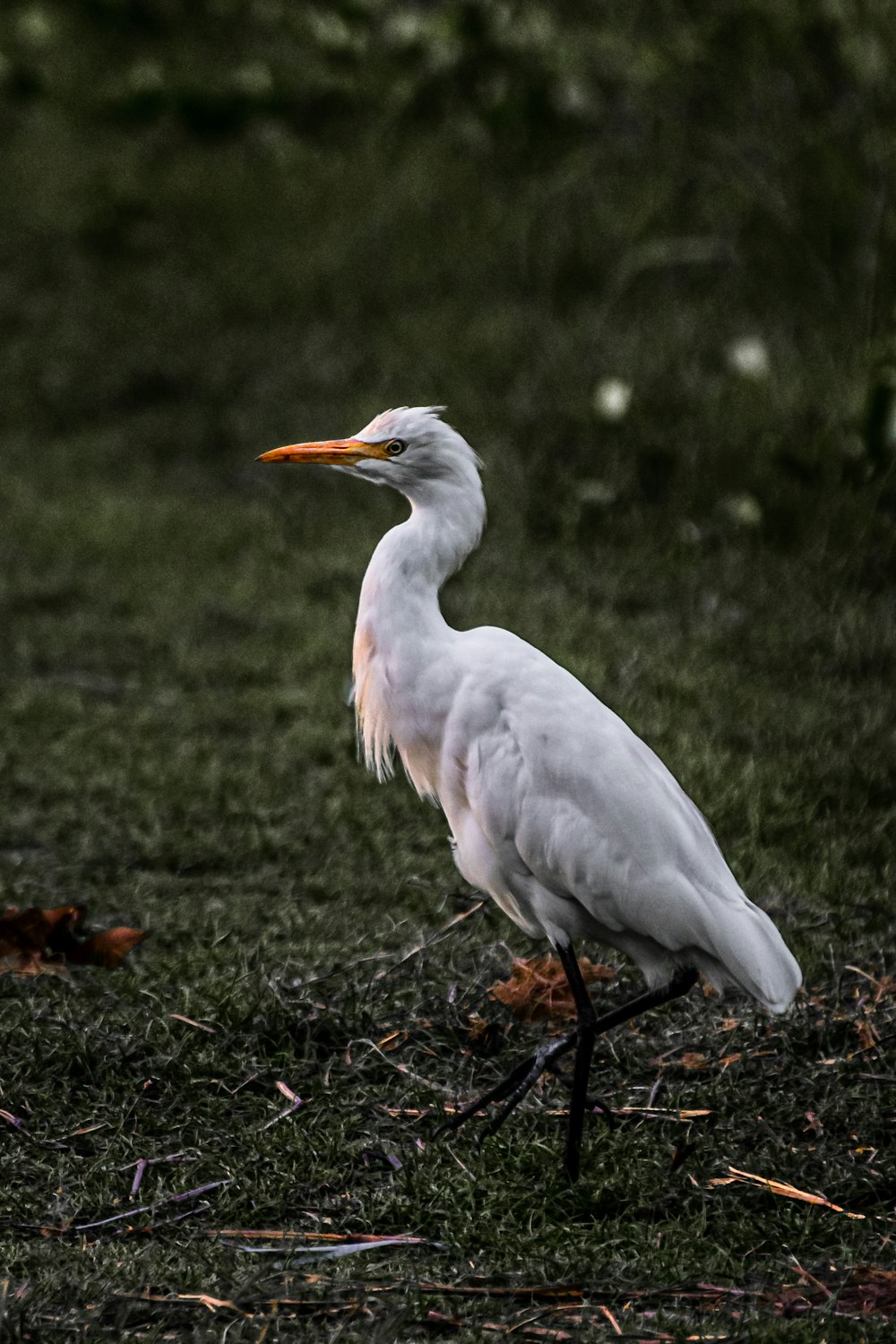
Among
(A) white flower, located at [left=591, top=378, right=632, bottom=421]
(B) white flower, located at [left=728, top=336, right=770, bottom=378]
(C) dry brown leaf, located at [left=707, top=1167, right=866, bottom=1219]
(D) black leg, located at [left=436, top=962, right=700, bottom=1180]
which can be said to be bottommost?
(C) dry brown leaf, located at [left=707, top=1167, right=866, bottom=1219]

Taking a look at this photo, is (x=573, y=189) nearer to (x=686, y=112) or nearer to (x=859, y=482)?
(x=686, y=112)

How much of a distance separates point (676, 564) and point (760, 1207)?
11.2 ft

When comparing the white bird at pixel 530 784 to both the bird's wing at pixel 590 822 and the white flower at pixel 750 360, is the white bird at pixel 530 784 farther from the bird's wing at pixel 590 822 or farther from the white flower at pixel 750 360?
the white flower at pixel 750 360

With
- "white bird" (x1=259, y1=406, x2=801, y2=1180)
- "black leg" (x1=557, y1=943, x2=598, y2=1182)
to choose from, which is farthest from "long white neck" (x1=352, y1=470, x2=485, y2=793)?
"black leg" (x1=557, y1=943, x2=598, y2=1182)

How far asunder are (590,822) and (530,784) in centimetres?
11

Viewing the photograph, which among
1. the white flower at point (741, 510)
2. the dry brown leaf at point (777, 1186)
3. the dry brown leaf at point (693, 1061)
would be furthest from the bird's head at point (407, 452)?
the white flower at point (741, 510)

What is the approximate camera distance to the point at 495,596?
17.8ft

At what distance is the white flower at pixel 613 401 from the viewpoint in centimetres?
607

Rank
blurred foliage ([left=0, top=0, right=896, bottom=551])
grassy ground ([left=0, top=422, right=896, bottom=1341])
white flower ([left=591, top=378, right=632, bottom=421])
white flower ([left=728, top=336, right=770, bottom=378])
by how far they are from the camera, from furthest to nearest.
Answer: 1. white flower ([left=728, top=336, right=770, bottom=378])
2. white flower ([left=591, top=378, right=632, bottom=421])
3. blurred foliage ([left=0, top=0, right=896, bottom=551])
4. grassy ground ([left=0, top=422, right=896, bottom=1341])

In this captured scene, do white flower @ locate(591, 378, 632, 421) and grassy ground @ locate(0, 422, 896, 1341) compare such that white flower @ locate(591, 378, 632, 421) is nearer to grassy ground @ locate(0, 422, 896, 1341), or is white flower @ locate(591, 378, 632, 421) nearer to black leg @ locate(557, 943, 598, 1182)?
grassy ground @ locate(0, 422, 896, 1341)

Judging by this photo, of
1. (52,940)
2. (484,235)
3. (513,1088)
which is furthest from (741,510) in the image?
(513,1088)

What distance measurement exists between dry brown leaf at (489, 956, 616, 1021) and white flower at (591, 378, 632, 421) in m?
3.35

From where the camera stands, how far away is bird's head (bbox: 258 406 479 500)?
2.79 m

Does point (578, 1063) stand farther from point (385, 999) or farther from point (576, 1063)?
point (385, 999)
